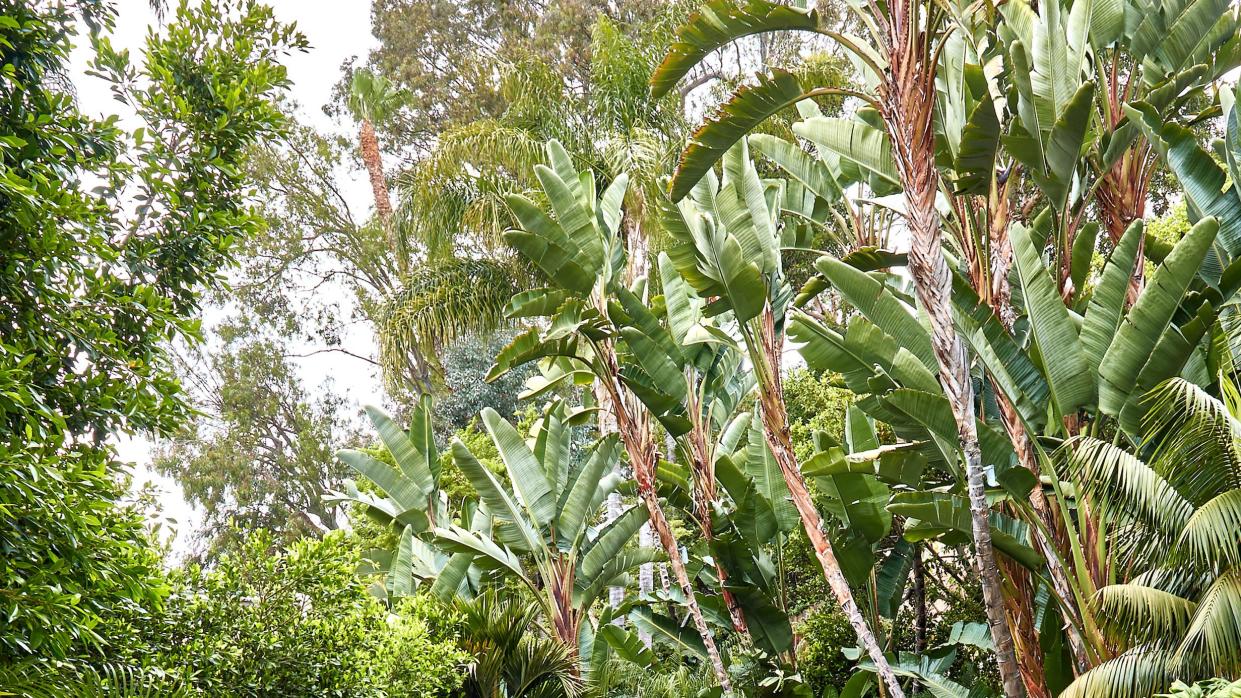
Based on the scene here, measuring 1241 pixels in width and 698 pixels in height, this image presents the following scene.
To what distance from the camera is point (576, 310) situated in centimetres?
695

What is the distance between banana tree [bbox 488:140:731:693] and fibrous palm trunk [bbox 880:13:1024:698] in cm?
252

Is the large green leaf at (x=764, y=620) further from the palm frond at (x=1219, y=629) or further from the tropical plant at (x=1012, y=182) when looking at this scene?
the palm frond at (x=1219, y=629)

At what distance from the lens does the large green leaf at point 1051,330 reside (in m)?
5.38

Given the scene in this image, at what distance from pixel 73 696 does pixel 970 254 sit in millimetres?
5432

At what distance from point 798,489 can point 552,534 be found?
128 inches

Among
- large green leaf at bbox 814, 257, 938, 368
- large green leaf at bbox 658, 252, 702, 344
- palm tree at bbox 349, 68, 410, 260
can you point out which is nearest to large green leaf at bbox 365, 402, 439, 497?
large green leaf at bbox 658, 252, 702, 344

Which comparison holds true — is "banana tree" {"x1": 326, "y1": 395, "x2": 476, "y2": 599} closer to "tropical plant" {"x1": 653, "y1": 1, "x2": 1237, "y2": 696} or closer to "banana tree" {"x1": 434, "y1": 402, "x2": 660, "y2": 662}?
"banana tree" {"x1": 434, "y1": 402, "x2": 660, "y2": 662}

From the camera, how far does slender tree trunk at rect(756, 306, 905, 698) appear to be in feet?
19.3

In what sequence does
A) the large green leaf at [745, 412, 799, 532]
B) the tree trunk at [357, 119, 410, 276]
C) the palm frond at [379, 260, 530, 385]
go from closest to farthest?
the large green leaf at [745, 412, 799, 532], the palm frond at [379, 260, 530, 385], the tree trunk at [357, 119, 410, 276]

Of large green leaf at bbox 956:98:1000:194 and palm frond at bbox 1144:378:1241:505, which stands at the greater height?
large green leaf at bbox 956:98:1000:194

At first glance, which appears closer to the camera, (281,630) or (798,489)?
(281,630)

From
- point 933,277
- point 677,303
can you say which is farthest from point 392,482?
point 933,277

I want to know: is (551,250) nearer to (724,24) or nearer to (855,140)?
(855,140)

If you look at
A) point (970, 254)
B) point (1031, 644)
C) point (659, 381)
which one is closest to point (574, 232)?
point (659, 381)
